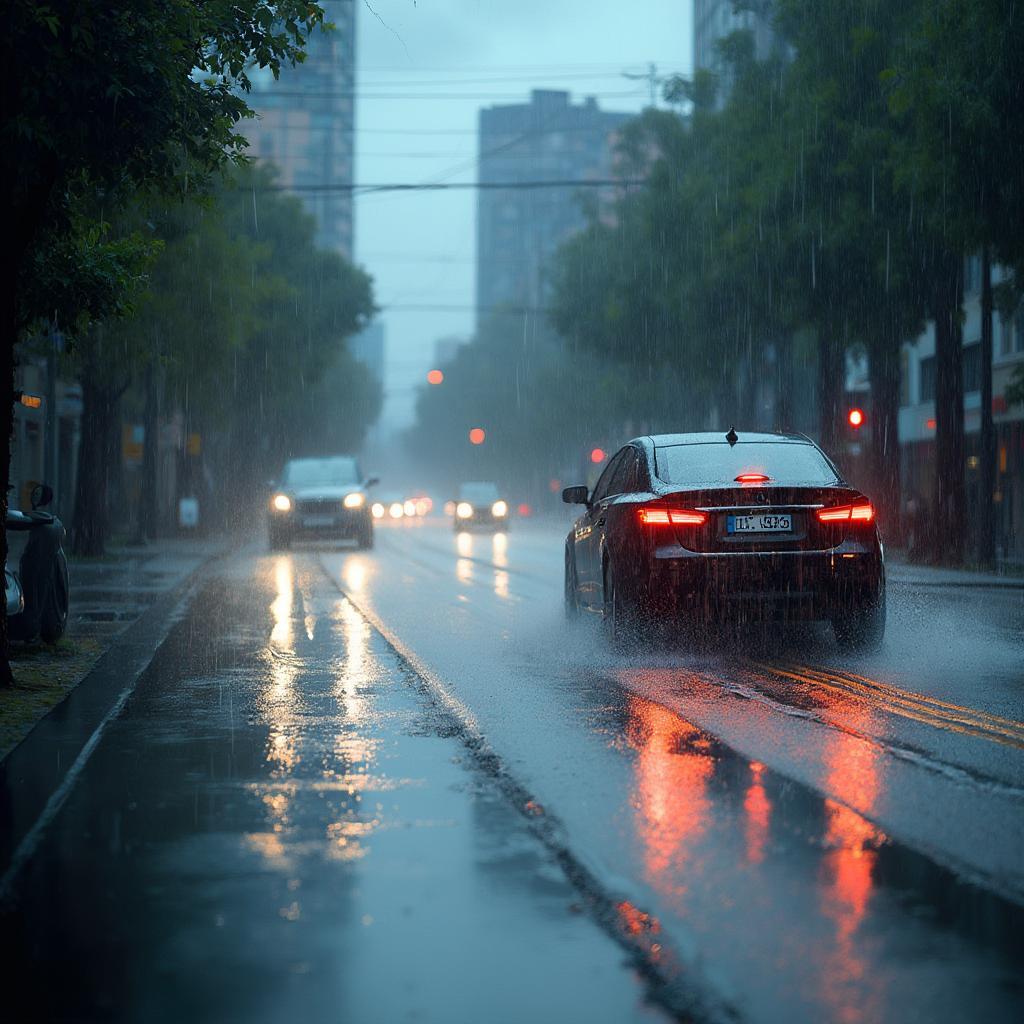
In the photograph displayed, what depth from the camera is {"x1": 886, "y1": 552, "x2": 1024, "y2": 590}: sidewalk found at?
2481 centimetres

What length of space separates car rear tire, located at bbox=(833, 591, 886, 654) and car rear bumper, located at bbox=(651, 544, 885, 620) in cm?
19

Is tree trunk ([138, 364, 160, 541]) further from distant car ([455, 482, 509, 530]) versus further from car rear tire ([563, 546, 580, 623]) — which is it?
car rear tire ([563, 546, 580, 623])

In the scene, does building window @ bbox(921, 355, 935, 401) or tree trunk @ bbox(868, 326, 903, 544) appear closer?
tree trunk @ bbox(868, 326, 903, 544)

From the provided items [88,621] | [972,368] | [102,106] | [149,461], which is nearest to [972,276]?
[972,368]

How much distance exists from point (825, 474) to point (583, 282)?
1828 inches

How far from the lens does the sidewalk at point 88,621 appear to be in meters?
10.3

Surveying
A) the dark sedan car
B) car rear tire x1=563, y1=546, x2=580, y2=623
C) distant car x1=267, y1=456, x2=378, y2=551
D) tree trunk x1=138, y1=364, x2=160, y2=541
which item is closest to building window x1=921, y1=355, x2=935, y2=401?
distant car x1=267, y1=456, x2=378, y2=551

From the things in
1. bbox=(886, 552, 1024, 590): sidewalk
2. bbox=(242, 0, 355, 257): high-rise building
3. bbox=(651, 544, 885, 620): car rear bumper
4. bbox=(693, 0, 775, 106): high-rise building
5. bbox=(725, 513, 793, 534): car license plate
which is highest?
bbox=(242, 0, 355, 257): high-rise building

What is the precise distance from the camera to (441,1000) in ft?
14.2

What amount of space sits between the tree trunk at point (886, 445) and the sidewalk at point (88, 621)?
13.8m

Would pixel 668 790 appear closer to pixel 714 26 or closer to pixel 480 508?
pixel 480 508

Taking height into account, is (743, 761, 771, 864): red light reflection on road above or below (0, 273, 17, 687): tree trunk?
below

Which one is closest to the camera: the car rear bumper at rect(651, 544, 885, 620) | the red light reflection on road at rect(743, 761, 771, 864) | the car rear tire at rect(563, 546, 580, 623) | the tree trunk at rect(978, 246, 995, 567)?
the red light reflection on road at rect(743, 761, 771, 864)

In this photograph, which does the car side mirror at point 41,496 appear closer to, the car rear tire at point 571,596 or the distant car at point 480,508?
the car rear tire at point 571,596
